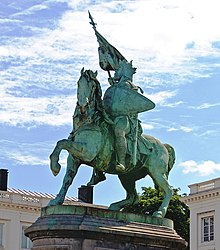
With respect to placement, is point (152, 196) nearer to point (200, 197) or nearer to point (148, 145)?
point (200, 197)

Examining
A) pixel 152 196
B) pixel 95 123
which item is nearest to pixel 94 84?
pixel 95 123

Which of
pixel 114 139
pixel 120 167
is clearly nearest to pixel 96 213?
pixel 120 167

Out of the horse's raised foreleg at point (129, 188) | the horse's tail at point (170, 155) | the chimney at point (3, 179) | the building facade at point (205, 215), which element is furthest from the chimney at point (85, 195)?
the horse's raised foreleg at point (129, 188)

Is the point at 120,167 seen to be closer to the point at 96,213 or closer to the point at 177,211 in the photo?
the point at 96,213

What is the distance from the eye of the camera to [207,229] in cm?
6147

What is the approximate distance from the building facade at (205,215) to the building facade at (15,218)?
357 inches

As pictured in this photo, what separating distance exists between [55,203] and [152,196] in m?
41.1

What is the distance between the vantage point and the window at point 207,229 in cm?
6115

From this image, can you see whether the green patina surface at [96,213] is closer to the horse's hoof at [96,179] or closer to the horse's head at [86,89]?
the horse's hoof at [96,179]

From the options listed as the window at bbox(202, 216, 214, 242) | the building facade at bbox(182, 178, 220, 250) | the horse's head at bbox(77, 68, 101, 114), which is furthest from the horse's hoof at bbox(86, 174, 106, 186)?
the window at bbox(202, 216, 214, 242)

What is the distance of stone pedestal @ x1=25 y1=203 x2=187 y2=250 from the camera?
2020cm

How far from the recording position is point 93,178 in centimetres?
2230

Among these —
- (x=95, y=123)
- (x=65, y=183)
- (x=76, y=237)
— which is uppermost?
(x=95, y=123)

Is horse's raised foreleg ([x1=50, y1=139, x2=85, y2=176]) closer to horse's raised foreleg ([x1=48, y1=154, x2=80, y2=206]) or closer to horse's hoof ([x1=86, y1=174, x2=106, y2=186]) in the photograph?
horse's raised foreleg ([x1=48, y1=154, x2=80, y2=206])
